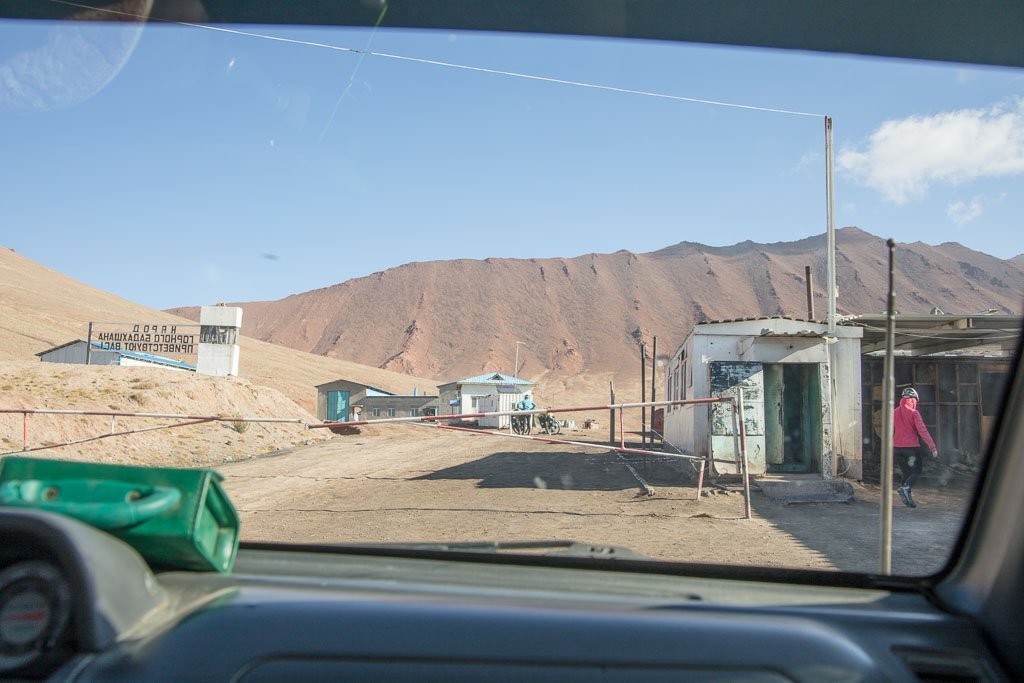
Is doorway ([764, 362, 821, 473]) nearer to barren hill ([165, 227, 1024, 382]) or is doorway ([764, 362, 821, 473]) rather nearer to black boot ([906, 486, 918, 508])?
black boot ([906, 486, 918, 508])

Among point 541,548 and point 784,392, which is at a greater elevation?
point 784,392

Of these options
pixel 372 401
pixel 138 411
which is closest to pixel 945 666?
pixel 138 411

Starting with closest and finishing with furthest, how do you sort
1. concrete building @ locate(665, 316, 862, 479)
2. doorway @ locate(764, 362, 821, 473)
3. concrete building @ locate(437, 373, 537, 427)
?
1. concrete building @ locate(665, 316, 862, 479)
2. doorway @ locate(764, 362, 821, 473)
3. concrete building @ locate(437, 373, 537, 427)

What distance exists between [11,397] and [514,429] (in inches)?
860

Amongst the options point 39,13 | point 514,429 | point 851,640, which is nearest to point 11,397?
point 39,13

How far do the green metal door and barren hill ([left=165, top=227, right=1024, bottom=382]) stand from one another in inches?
1883

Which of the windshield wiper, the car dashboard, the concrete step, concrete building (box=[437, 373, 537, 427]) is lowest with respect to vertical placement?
the concrete step

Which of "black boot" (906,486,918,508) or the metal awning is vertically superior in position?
the metal awning

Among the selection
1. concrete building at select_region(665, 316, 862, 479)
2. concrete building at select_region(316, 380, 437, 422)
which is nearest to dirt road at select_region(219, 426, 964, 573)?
concrete building at select_region(665, 316, 862, 479)

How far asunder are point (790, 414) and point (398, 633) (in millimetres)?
13947

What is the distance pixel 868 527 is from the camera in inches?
282

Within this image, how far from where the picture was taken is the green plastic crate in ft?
5.69

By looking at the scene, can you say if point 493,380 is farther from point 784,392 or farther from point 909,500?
point 909,500

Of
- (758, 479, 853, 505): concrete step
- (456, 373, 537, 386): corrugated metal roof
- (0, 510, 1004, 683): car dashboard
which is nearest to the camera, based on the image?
(0, 510, 1004, 683): car dashboard
